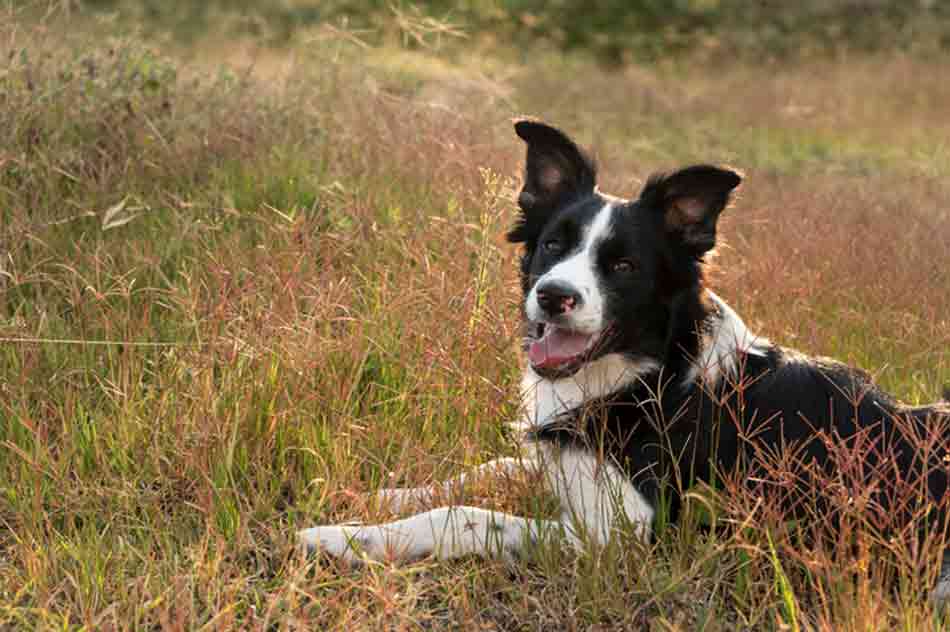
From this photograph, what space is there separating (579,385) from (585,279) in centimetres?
39

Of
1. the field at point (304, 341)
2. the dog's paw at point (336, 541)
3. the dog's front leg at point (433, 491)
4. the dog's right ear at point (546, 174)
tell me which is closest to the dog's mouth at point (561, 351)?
the field at point (304, 341)

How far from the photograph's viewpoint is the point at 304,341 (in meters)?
3.95

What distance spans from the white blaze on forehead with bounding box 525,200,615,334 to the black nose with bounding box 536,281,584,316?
0.7 inches

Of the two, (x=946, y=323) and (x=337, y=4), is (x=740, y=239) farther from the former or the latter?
(x=337, y=4)

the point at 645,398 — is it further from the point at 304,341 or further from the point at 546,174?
the point at 304,341

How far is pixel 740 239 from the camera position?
20.8ft

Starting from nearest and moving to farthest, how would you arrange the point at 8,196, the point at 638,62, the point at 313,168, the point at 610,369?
the point at 610,369 < the point at 8,196 < the point at 313,168 < the point at 638,62

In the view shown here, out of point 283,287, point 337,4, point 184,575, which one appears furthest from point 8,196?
point 337,4

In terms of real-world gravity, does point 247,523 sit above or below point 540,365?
below

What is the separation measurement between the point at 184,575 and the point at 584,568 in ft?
3.79

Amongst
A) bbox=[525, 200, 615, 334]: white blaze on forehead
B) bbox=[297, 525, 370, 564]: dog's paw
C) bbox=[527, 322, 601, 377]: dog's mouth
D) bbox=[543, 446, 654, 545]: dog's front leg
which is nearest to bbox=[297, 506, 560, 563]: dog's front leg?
bbox=[297, 525, 370, 564]: dog's paw

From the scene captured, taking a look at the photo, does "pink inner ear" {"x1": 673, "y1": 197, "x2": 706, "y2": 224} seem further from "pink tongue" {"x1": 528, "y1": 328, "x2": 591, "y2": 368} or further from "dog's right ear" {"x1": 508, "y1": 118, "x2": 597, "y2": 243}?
"pink tongue" {"x1": 528, "y1": 328, "x2": 591, "y2": 368}

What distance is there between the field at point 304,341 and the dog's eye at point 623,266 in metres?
0.57

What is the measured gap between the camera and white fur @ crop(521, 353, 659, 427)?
3.60 metres
